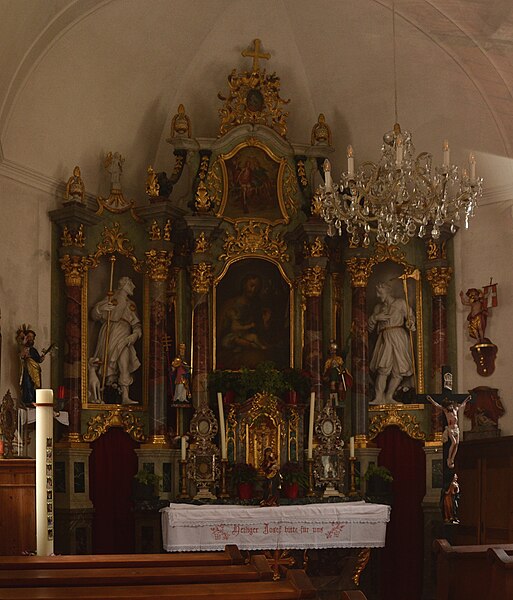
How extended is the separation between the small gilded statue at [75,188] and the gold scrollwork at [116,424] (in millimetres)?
2761

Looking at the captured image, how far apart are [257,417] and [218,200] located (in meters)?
2.94

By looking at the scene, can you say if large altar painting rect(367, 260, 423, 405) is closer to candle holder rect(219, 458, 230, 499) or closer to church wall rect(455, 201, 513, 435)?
church wall rect(455, 201, 513, 435)

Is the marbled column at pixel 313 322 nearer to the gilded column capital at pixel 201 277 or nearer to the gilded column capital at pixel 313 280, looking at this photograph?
the gilded column capital at pixel 313 280

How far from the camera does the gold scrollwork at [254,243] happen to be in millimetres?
14562

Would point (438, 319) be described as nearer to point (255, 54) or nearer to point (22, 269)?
point (255, 54)

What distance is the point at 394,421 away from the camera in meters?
14.5

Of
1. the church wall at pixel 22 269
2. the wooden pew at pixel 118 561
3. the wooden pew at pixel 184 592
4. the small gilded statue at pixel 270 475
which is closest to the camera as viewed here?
the wooden pew at pixel 184 592

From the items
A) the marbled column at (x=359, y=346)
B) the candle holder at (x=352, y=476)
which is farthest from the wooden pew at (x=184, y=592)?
the marbled column at (x=359, y=346)

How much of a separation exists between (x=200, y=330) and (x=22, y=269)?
239 cm

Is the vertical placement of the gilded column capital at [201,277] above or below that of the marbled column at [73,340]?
above

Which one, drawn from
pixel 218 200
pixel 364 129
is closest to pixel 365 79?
pixel 364 129

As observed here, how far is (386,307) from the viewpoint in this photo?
14797mm

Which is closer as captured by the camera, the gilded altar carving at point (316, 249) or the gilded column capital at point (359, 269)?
the gilded altar carving at point (316, 249)

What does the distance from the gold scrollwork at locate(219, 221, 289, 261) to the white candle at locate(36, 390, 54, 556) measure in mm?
5789
